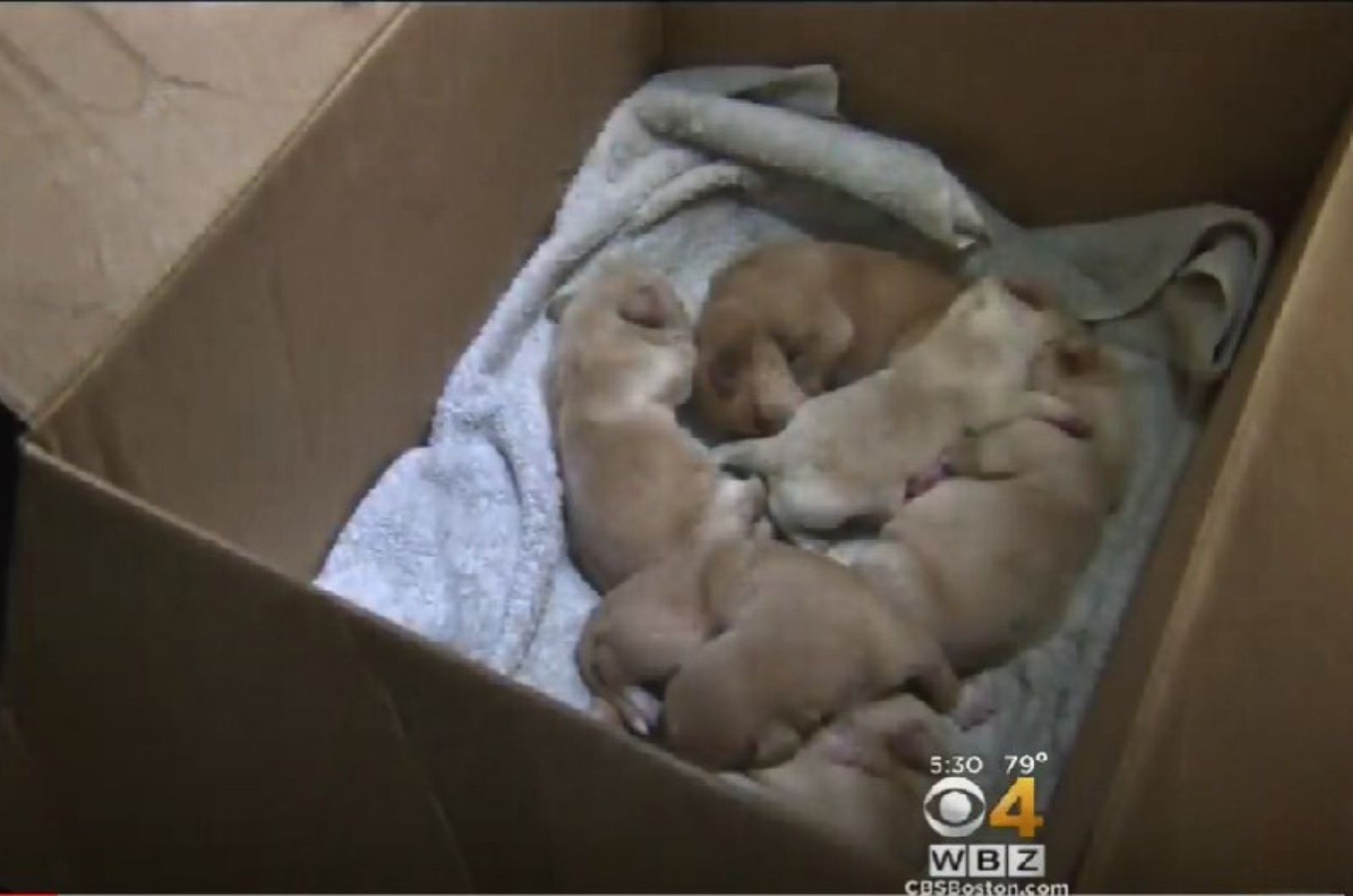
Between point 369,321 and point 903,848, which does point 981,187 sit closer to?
point 369,321

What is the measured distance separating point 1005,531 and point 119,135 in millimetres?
552

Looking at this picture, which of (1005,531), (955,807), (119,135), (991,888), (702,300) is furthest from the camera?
(702,300)

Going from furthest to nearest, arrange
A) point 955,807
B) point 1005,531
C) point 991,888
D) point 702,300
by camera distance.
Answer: point 702,300, point 1005,531, point 955,807, point 991,888

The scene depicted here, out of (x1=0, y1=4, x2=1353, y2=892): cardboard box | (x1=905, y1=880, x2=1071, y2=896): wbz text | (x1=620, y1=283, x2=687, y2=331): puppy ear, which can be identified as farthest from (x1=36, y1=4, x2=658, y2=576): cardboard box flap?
(x1=905, y1=880, x2=1071, y2=896): wbz text

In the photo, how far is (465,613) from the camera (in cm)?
108

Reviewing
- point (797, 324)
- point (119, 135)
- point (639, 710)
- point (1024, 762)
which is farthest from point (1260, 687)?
point (119, 135)

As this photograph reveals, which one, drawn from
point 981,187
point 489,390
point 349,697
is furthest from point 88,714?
point 981,187

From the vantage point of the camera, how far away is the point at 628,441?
3.58 feet

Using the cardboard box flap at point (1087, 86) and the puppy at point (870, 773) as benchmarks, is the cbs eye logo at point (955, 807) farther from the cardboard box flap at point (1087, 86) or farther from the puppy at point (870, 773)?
the cardboard box flap at point (1087, 86)

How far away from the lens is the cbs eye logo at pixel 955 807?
2.44ft

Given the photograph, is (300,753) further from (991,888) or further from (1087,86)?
(1087,86)

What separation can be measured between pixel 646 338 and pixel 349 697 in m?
0.51

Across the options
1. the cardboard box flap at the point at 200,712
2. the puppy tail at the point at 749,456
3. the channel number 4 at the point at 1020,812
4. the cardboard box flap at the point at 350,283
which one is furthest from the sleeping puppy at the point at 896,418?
the cardboard box flap at the point at 200,712

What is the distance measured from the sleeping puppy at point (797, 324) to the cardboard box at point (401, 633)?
0.18m
